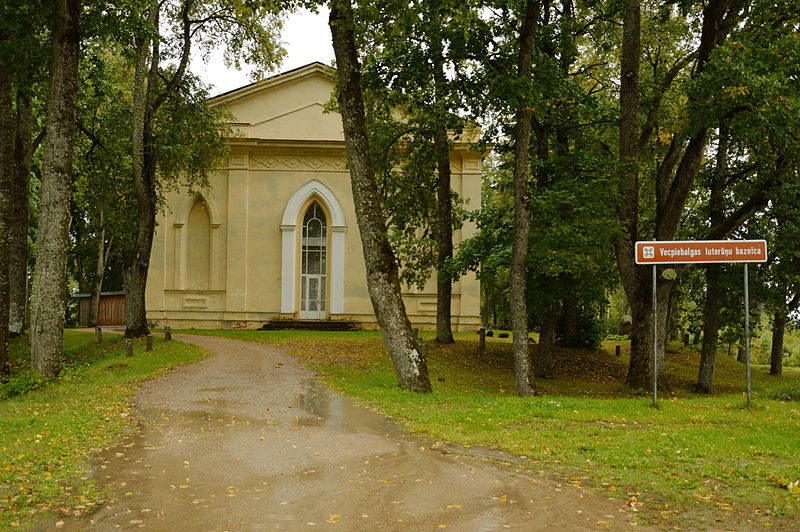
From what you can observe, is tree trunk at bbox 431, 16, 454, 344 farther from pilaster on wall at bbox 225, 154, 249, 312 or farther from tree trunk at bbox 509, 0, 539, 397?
pilaster on wall at bbox 225, 154, 249, 312

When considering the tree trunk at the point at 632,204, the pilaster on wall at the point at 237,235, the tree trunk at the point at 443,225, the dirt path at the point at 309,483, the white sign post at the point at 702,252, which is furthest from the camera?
the pilaster on wall at the point at 237,235

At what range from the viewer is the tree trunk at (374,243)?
49.3 feet

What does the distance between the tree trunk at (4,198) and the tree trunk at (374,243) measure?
7.15 metres

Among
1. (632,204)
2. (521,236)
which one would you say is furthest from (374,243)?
(632,204)

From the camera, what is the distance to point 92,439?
9727mm

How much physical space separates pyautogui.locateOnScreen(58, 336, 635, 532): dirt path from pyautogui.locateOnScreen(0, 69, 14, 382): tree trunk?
5.81m

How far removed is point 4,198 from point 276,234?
1767 cm

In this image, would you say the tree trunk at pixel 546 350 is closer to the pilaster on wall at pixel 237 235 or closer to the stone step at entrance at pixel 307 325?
the stone step at entrance at pixel 307 325

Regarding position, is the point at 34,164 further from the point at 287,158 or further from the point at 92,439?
the point at 92,439

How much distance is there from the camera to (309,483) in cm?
773

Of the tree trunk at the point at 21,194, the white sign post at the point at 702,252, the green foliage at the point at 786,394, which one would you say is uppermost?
the tree trunk at the point at 21,194

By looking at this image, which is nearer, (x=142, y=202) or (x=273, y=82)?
(x=142, y=202)

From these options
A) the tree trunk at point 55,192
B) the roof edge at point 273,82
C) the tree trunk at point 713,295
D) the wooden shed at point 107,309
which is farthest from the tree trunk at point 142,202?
the tree trunk at point 713,295

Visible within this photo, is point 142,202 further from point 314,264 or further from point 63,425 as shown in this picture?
point 63,425
